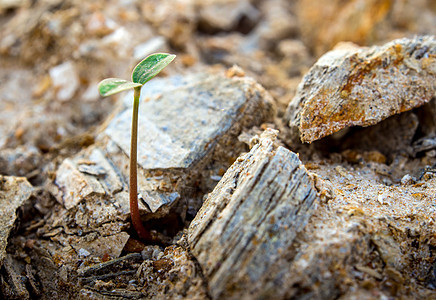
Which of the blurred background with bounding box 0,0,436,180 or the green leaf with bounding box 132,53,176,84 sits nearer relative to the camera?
the green leaf with bounding box 132,53,176,84

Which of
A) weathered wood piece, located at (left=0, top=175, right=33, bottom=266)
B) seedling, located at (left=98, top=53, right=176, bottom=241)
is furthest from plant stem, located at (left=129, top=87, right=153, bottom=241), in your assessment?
weathered wood piece, located at (left=0, top=175, right=33, bottom=266)

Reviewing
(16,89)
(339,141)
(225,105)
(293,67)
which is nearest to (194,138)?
(225,105)

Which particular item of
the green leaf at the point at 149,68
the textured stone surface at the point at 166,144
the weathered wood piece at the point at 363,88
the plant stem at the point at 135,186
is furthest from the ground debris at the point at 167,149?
the green leaf at the point at 149,68

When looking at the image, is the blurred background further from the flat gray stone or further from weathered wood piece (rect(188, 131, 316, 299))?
weathered wood piece (rect(188, 131, 316, 299))

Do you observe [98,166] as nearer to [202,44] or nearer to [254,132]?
[254,132]

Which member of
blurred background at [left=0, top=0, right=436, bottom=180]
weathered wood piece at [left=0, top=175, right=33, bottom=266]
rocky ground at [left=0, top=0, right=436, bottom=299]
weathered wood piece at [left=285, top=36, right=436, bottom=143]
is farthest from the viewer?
blurred background at [left=0, top=0, right=436, bottom=180]

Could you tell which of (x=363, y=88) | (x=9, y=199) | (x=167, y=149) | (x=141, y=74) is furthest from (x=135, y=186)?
(x=363, y=88)
